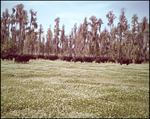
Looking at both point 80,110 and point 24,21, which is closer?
point 80,110

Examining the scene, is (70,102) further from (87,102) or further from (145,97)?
(145,97)

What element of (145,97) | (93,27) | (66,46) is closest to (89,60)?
(93,27)

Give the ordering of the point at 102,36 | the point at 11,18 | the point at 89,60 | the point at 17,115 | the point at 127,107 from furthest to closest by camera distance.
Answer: the point at 102,36, the point at 11,18, the point at 89,60, the point at 127,107, the point at 17,115

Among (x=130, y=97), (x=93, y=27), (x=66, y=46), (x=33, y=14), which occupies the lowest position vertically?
(x=130, y=97)

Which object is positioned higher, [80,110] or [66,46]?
[66,46]

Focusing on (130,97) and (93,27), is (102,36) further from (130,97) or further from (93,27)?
(130,97)

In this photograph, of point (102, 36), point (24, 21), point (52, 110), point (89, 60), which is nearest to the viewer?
point (52, 110)

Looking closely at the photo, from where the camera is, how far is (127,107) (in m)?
7.78

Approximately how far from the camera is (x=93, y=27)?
227 feet

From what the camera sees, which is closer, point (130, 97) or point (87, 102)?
point (87, 102)

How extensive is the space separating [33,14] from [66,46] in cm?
5147

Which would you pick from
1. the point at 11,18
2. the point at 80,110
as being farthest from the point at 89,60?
the point at 11,18

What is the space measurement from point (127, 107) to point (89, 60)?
3976 centimetres

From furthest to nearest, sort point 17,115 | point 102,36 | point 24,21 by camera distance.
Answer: point 102,36 < point 24,21 < point 17,115
